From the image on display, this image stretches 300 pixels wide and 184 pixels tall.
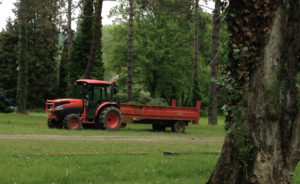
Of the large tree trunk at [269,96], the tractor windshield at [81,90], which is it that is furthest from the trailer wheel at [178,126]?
the large tree trunk at [269,96]

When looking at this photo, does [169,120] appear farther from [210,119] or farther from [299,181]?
[299,181]

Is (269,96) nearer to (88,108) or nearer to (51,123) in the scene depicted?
(88,108)

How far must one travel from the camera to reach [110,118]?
21.7 m

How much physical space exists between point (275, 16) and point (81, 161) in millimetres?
5382

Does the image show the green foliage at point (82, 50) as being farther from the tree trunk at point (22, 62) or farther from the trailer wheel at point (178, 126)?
the trailer wheel at point (178, 126)

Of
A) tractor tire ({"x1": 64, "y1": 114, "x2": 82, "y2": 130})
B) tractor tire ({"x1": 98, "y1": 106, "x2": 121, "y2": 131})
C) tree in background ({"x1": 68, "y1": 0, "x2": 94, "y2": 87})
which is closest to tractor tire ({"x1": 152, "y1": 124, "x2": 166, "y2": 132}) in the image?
tractor tire ({"x1": 98, "y1": 106, "x2": 121, "y2": 131})

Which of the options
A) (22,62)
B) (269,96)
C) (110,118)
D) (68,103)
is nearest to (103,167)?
(269,96)

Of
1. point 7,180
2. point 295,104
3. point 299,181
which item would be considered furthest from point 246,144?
point 7,180

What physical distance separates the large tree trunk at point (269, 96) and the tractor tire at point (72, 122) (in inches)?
581

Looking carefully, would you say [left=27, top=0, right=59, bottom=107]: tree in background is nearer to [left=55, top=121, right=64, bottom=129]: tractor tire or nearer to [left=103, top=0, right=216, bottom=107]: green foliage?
[left=103, top=0, right=216, bottom=107]: green foliage

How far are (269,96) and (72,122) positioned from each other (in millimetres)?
15372

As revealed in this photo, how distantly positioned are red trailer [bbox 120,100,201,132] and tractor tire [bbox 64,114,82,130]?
2348 millimetres

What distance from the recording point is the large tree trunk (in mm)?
6445

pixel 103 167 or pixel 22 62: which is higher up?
pixel 22 62
